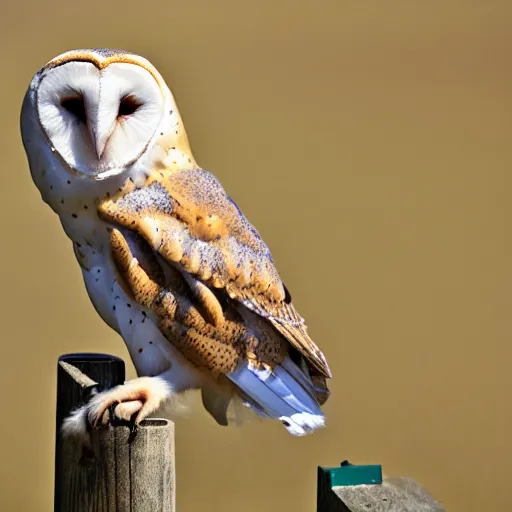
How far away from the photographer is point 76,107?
5.64 feet

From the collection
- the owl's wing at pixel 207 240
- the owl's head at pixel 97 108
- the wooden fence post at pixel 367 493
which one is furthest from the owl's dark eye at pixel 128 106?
the wooden fence post at pixel 367 493

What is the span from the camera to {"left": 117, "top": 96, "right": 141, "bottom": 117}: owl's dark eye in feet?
5.60

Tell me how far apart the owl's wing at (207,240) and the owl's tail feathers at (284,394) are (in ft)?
0.19

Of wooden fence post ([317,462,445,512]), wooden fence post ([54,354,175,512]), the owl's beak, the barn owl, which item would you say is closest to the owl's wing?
the barn owl

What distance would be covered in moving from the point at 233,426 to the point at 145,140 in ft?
2.23

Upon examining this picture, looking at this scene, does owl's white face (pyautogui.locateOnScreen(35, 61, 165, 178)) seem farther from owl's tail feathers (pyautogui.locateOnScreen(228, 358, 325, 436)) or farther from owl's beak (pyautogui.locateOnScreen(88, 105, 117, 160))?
owl's tail feathers (pyautogui.locateOnScreen(228, 358, 325, 436))

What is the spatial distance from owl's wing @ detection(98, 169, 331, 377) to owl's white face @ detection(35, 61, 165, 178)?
0.26 ft

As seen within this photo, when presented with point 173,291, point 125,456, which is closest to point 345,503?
point 125,456

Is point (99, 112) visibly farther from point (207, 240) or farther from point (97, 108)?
point (207, 240)

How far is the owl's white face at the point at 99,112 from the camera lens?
5.39ft

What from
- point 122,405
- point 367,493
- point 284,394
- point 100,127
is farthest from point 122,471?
point 100,127

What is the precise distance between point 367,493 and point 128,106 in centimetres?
92

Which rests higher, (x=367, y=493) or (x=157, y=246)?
(x=157, y=246)

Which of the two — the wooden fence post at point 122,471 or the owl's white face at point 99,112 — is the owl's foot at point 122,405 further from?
the owl's white face at point 99,112
